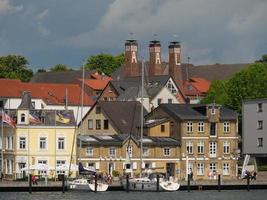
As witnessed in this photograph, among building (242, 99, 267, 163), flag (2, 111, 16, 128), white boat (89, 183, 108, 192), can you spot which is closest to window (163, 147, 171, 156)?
building (242, 99, 267, 163)

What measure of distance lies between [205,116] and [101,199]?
4002 centimetres

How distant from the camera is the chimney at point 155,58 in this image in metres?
189

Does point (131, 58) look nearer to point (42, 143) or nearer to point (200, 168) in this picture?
point (200, 168)

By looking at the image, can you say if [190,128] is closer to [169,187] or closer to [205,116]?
[205,116]

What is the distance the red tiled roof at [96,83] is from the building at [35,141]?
59.6 metres

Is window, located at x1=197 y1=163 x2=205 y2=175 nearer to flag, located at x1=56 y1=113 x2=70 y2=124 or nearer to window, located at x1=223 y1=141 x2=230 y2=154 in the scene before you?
window, located at x1=223 y1=141 x2=230 y2=154

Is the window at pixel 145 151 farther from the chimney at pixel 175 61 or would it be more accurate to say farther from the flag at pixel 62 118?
the chimney at pixel 175 61

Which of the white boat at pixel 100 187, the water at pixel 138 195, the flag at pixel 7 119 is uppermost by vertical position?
the flag at pixel 7 119

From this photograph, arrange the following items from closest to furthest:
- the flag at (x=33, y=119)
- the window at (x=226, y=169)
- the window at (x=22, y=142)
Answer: the window at (x=22, y=142) < the flag at (x=33, y=119) < the window at (x=226, y=169)

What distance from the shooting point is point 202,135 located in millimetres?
133125

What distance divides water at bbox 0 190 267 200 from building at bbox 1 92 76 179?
69.7ft

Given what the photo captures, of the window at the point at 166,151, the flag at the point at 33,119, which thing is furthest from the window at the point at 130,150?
the flag at the point at 33,119

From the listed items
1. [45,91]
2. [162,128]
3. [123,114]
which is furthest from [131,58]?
[162,128]

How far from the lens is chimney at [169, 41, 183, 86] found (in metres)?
188
